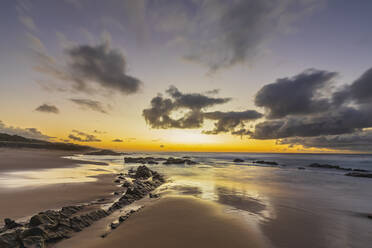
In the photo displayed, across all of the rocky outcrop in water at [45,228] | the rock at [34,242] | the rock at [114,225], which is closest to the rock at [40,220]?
the rocky outcrop in water at [45,228]

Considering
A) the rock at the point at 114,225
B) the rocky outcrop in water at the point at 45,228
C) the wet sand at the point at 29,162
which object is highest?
the rocky outcrop in water at the point at 45,228

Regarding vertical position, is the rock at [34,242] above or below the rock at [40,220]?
below

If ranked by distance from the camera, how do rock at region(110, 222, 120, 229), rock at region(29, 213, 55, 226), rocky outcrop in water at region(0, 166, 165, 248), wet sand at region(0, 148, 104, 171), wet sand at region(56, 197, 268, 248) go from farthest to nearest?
1. wet sand at region(0, 148, 104, 171)
2. rock at region(110, 222, 120, 229)
3. rock at region(29, 213, 55, 226)
4. wet sand at region(56, 197, 268, 248)
5. rocky outcrop in water at region(0, 166, 165, 248)

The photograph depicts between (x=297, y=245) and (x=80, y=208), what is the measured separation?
7288 mm

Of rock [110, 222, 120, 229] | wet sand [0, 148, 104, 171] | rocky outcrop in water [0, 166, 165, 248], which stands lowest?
wet sand [0, 148, 104, 171]

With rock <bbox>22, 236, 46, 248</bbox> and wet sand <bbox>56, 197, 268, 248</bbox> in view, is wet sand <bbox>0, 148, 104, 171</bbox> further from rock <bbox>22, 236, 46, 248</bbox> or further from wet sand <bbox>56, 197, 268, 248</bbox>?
wet sand <bbox>56, 197, 268, 248</bbox>

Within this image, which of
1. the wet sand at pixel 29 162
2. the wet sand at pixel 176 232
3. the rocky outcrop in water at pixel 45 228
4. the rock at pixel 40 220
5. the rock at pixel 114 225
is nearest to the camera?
the rocky outcrop in water at pixel 45 228

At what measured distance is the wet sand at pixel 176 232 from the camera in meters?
4.04

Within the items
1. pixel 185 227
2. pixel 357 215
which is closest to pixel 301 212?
pixel 357 215

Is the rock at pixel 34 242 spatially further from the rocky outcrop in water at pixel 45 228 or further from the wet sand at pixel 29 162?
the wet sand at pixel 29 162

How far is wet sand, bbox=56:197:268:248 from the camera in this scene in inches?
159

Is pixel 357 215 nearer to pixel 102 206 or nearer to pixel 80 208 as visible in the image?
pixel 102 206

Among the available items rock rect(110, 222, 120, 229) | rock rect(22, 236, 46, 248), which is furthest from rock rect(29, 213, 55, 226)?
rock rect(110, 222, 120, 229)

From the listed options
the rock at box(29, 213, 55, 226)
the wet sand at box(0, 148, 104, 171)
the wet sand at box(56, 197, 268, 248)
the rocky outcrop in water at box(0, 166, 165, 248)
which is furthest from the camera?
the wet sand at box(0, 148, 104, 171)
